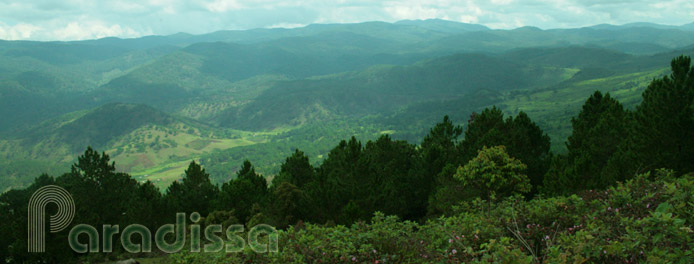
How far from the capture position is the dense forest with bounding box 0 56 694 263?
29.0 feet

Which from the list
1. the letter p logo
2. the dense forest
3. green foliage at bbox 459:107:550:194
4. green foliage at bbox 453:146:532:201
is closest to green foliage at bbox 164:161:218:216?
the dense forest

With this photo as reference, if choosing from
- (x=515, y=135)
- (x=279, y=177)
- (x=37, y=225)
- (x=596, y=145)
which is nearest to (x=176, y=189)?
(x=279, y=177)

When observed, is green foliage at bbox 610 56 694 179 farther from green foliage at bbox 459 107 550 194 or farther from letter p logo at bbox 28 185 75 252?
letter p logo at bbox 28 185 75 252

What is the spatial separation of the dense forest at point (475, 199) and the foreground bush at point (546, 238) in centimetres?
4

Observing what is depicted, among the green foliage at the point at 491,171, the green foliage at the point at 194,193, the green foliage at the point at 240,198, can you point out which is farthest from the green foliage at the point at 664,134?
the green foliage at the point at 194,193

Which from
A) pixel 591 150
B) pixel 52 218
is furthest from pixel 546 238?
pixel 52 218

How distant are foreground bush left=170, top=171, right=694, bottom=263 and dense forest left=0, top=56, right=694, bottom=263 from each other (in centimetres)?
4

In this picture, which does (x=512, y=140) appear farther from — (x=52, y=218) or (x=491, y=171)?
(x=52, y=218)

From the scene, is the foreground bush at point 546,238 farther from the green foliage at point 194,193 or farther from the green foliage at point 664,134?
the green foliage at point 194,193

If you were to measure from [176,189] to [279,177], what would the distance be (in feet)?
45.7

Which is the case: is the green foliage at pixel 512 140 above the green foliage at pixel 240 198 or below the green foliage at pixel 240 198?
above

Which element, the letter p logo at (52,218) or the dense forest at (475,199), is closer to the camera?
the dense forest at (475,199)

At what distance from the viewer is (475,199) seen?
2220 cm

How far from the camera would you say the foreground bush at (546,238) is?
7402 mm
